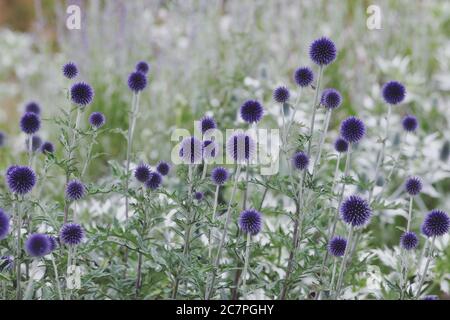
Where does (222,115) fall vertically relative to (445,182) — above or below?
above

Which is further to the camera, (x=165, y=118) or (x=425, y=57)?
(x=425, y=57)

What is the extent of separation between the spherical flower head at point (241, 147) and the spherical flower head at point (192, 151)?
8cm

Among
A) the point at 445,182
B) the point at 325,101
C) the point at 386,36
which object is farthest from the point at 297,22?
the point at 325,101

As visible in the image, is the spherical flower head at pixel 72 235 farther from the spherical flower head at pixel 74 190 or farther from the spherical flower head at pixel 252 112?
the spherical flower head at pixel 252 112

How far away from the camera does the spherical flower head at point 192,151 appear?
1645 millimetres

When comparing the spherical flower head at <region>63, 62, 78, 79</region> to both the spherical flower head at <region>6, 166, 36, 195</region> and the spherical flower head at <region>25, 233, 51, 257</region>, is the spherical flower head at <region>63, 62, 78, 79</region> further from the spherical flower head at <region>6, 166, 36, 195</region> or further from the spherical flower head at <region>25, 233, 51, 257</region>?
the spherical flower head at <region>25, 233, 51, 257</region>

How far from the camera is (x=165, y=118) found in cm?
353

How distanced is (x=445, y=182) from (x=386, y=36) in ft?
3.48

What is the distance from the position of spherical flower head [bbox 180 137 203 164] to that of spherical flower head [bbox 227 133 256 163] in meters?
0.08

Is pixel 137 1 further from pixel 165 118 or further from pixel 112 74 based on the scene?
pixel 165 118

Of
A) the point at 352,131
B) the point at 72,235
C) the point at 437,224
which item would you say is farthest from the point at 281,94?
the point at 72,235

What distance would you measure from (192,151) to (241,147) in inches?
4.9

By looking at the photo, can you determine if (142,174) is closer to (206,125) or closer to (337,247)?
(206,125)

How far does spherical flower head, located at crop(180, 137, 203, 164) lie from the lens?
1.64m
